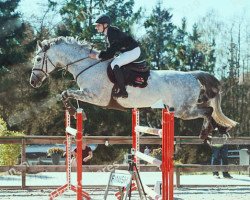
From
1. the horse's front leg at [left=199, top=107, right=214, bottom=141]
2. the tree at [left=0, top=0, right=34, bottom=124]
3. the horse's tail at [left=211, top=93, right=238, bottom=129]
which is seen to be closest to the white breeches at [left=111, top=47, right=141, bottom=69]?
the horse's front leg at [left=199, top=107, right=214, bottom=141]

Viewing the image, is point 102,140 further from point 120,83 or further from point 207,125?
point 120,83

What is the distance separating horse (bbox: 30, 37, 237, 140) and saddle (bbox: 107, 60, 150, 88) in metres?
0.05


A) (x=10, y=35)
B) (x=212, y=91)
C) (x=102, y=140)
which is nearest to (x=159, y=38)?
(x=10, y=35)

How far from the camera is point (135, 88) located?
5641mm

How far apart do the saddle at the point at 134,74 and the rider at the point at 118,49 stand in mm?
69

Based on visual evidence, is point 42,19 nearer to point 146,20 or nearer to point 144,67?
point 146,20

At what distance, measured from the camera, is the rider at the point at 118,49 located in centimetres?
554

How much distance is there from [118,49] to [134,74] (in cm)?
34

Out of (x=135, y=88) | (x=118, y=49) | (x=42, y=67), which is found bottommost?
(x=135, y=88)

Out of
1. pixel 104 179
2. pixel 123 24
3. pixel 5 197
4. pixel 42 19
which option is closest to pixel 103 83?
pixel 5 197

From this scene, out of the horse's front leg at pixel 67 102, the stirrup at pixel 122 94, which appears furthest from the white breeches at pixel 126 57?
the horse's front leg at pixel 67 102

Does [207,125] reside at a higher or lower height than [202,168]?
higher

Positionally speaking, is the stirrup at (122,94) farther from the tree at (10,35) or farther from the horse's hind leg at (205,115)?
the tree at (10,35)

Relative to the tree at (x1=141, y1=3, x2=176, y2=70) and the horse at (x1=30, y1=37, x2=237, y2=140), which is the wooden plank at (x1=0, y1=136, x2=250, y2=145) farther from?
the tree at (x1=141, y1=3, x2=176, y2=70)
